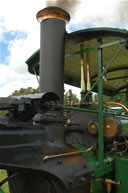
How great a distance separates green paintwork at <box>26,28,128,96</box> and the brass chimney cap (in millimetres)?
257

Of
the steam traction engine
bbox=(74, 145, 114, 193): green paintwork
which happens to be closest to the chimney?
the steam traction engine

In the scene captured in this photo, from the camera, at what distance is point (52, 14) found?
8.87ft

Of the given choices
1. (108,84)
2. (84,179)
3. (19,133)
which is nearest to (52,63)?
(19,133)

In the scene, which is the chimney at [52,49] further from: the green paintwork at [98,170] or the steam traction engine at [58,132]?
the green paintwork at [98,170]

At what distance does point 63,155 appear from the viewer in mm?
2111

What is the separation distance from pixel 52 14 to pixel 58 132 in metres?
1.44

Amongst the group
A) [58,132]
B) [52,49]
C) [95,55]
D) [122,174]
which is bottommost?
[122,174]

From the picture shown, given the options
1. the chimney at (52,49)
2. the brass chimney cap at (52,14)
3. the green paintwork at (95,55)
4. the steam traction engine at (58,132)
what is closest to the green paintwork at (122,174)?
the steam traction engine at (58,132)

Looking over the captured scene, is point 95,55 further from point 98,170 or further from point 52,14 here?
point 98,170

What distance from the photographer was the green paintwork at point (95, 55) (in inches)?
113

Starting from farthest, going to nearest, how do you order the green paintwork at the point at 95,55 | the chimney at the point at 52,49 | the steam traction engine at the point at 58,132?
the green paintwork at the point at 95,55 < the chimney at the point at 52,49 < the steam traction engine at the point at 58,132

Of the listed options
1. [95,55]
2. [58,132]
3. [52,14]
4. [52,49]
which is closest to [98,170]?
[58,132]

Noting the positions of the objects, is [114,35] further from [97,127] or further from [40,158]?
[40,158]

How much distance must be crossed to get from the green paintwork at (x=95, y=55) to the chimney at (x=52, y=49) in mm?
268
